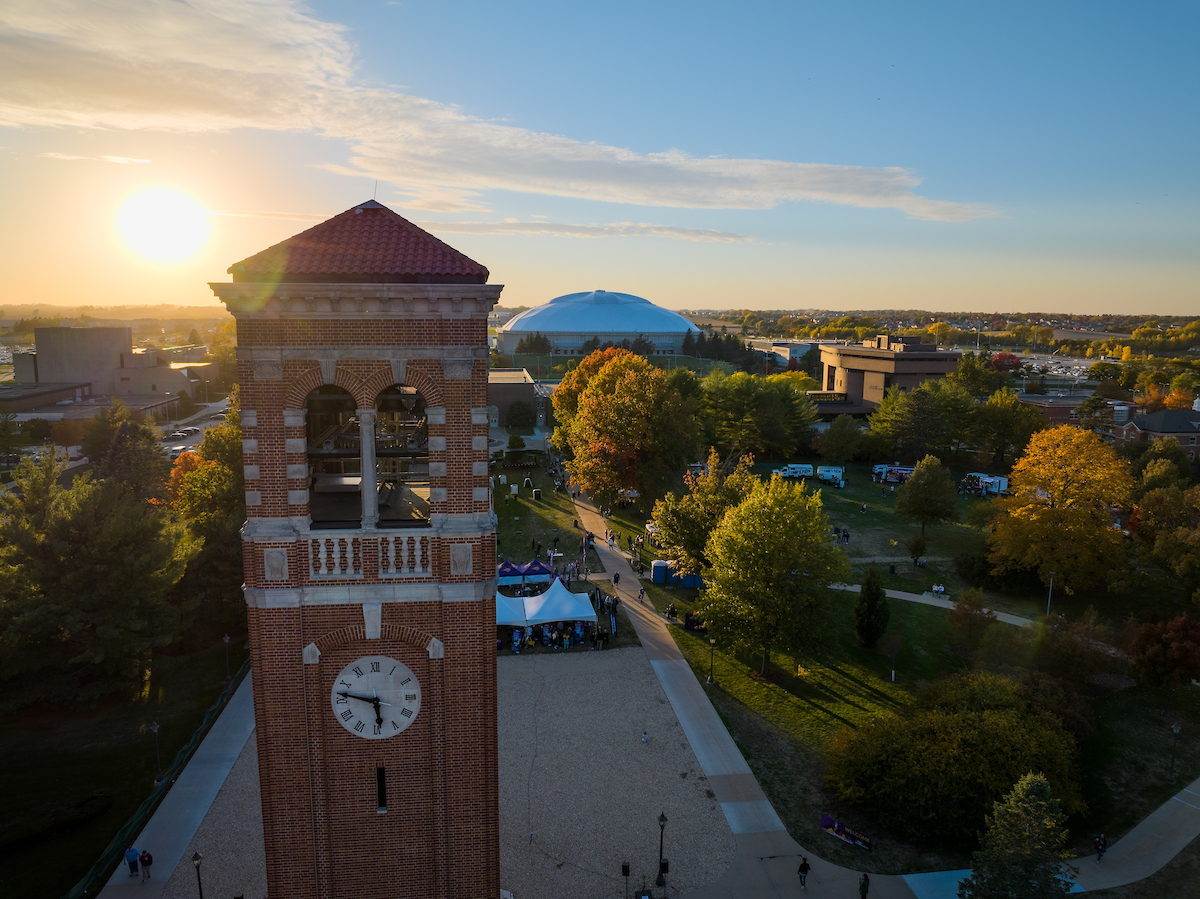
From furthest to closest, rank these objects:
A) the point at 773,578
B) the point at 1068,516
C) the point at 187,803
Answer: the point at 1068,516 → the point at 773,578 → the point at 187,803

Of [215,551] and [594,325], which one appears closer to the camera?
[215,551]

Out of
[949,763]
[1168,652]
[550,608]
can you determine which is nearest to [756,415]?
[550,608]

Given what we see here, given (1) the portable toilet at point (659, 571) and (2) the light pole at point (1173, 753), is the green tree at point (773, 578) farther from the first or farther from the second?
(2) the light pole at point (1173, 753)

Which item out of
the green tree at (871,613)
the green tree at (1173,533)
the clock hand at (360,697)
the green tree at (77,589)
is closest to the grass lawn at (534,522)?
the green tree at (871,613)

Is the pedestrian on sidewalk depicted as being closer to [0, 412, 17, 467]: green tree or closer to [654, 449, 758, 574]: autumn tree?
[654, 449, 758, 574]: autumn tree

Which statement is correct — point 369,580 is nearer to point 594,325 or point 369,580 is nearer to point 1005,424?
point 1005,424

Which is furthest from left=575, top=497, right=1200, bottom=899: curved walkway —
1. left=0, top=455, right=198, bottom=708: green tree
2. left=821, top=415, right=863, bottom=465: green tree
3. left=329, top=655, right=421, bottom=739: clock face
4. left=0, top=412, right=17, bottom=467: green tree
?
left=0, top=412, right=17, bottom=467: green tree

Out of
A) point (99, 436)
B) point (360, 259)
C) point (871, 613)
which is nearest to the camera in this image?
point (360, 259)
